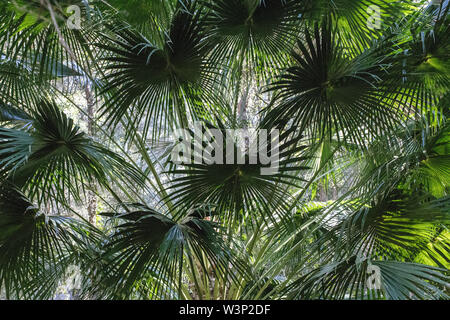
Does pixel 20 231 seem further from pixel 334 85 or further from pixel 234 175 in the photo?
pixel 334 85

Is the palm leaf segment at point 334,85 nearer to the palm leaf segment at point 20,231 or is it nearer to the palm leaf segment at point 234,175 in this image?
the palm leaf segment at point 234,175

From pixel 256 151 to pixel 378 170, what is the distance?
2.55 ft

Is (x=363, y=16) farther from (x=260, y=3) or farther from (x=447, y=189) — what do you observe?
(x=447, y=189)

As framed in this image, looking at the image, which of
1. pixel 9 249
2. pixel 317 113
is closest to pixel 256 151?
pixel 317 113

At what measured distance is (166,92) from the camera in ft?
8.29

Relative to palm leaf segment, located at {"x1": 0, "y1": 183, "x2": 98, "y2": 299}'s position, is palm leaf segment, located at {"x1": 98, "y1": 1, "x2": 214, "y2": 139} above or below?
above

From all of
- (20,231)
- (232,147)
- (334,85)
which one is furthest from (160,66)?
(20,231)

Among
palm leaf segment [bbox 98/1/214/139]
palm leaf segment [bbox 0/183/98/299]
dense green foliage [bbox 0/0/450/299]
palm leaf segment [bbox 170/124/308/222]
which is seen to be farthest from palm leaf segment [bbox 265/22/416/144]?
palm leaf segment [bbox 0/183/98/299]

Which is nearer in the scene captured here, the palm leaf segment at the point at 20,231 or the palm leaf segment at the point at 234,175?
the palm leaf segment at the point at 234,175

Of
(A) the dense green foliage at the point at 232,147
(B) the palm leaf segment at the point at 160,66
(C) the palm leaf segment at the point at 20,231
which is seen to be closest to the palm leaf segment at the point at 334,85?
(A) the dense green foliage at the point at 232,147

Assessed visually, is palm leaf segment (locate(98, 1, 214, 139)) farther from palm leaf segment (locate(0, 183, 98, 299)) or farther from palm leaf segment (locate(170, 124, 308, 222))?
palm leaf segment (locate(0, 183, 98, 299))

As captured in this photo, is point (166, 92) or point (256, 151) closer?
point (256, 151)

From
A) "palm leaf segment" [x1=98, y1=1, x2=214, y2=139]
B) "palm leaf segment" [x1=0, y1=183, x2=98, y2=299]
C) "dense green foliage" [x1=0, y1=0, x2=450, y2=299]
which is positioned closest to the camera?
"dense green foliage" [x1=0, y1=0, x2=450, y2=299]

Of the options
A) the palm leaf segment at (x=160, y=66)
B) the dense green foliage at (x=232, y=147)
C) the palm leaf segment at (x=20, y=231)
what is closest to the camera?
the dense green foliage at (x=232, y=147)
